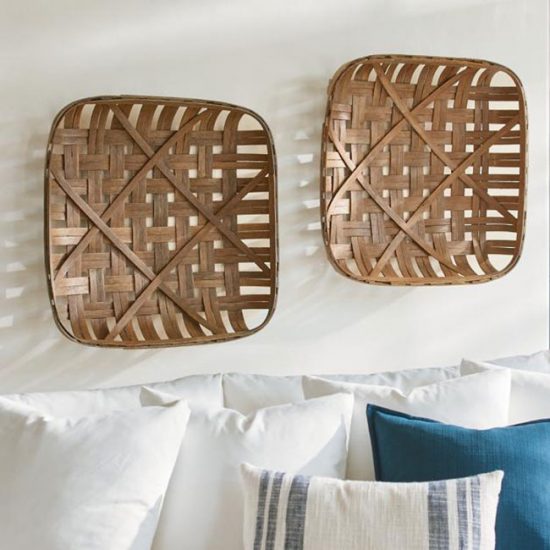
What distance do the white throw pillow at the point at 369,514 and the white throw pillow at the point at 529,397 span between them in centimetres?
44

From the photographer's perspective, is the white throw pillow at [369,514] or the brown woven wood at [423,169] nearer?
the white throw pillow at [369,514]

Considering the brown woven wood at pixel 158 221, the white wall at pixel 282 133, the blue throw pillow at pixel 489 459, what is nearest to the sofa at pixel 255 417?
the blue throw pillow at pixel 489 459

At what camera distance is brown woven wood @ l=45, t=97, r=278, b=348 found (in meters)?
2.28

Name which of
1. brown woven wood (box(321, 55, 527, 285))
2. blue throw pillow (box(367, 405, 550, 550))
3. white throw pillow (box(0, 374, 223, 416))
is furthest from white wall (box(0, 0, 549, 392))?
blue throw pillow (box(367, 405, 550, 550))

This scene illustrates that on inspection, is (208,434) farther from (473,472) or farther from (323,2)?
(323,2)

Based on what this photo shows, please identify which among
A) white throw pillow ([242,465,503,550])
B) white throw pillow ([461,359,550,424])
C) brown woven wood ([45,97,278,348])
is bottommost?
white throw pillow ([242,465,503,550])

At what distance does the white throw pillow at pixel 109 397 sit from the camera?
77.1 inches

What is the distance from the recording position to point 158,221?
7.83 feet

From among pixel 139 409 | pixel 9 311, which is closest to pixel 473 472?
pixel 139 409

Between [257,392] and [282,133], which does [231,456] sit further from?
[282,133]

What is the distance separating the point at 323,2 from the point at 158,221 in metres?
0.75

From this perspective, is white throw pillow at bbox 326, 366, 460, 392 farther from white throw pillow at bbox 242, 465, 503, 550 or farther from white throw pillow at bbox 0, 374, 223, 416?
white throw pillow at bbox 242, 465, 503, 550

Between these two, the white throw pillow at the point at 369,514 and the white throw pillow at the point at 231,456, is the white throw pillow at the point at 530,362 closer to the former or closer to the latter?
the white throw pillow at the point at 231,456

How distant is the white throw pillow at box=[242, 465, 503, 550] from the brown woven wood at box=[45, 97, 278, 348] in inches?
27.3
